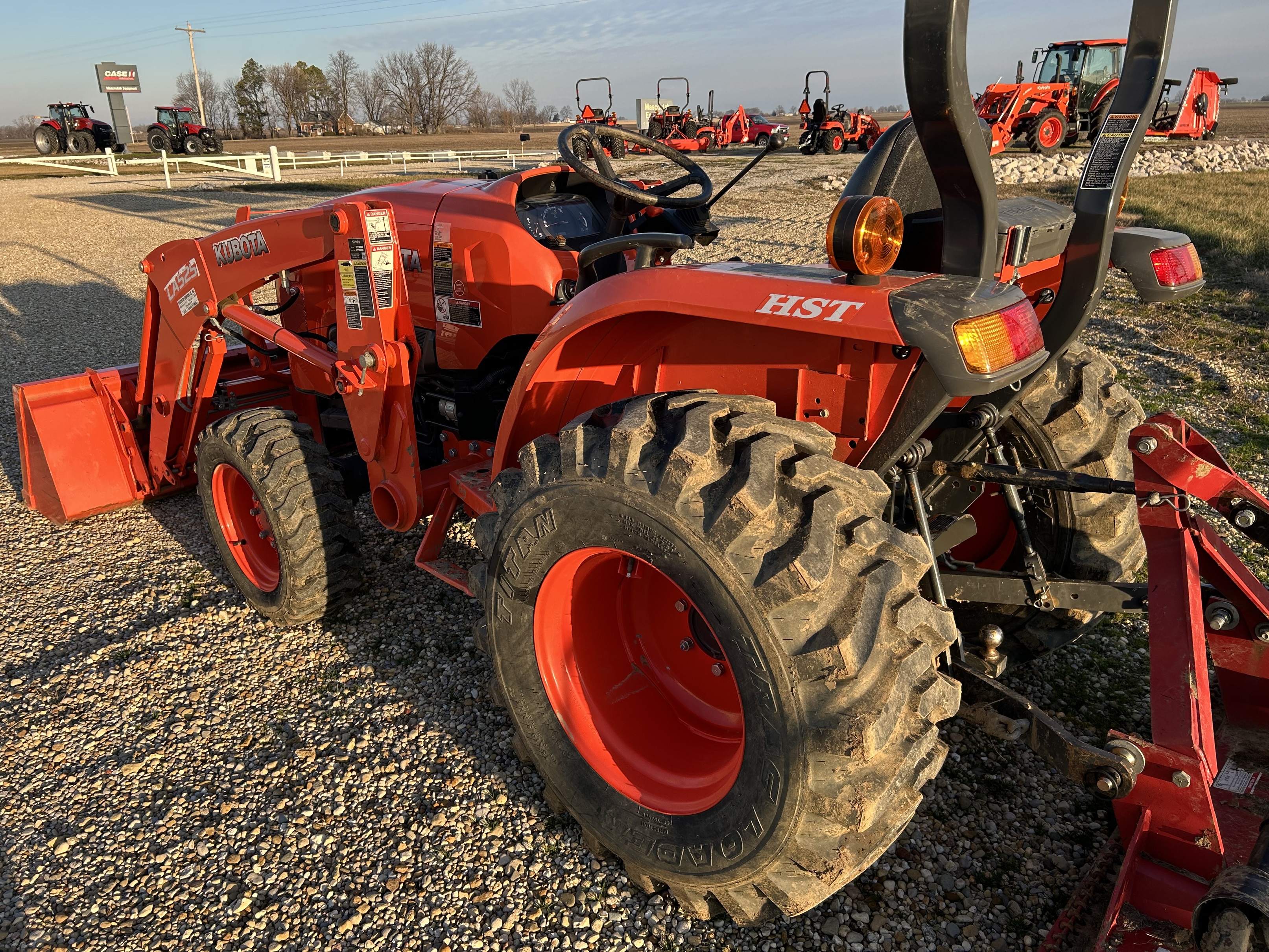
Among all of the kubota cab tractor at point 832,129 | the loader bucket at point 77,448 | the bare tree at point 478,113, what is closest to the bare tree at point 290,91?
the bare tree at point 478,113

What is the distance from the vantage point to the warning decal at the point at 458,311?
357 cm

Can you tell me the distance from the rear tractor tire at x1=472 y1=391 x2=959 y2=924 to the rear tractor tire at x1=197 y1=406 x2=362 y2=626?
1.33 metres

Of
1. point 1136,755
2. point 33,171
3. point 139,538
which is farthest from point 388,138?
point 1136,755

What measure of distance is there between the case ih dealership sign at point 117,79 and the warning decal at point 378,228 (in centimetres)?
4802

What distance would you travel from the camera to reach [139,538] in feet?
15.3

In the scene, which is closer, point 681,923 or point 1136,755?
point 1136,755

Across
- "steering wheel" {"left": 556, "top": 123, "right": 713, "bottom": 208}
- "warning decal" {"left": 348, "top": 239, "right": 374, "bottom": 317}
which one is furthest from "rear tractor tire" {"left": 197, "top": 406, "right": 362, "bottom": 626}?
"steering wheel" {"left": 556, "top": 123, "right": 713, "bottom": 208}

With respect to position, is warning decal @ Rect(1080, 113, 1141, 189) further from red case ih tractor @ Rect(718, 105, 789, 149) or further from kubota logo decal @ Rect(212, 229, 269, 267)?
red case ih tractor @ Rect(718, 105, 789, 149)

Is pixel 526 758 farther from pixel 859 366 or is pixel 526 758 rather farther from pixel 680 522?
pixel 859 366

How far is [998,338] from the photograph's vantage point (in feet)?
5.80

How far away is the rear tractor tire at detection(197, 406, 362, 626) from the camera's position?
3482mm

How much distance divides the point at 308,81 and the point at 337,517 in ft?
278

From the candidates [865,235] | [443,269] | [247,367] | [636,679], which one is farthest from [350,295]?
[865,235]

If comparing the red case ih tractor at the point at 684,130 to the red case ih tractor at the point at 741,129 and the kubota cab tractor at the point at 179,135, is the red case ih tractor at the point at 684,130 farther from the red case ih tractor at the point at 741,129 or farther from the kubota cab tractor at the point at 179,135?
the kubota cab tractor at the point at 179,135
